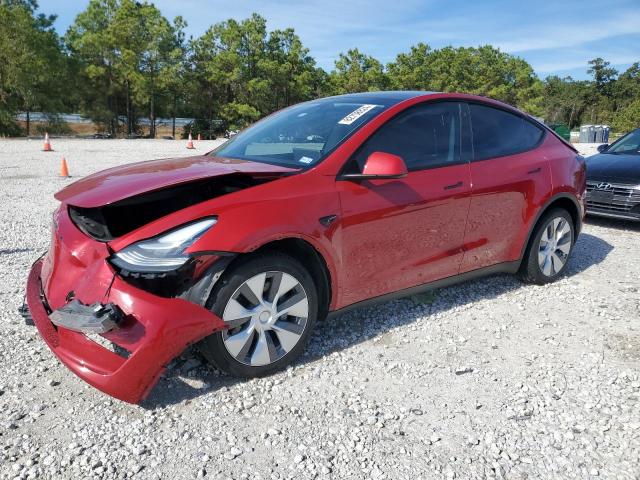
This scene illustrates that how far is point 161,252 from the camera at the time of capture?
2.51 metres

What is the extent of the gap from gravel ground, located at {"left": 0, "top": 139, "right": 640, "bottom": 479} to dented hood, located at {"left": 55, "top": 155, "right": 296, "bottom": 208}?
1.06m

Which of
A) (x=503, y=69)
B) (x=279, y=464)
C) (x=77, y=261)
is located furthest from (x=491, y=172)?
(x=503, y=69)

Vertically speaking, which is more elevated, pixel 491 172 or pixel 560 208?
pixel 491 172

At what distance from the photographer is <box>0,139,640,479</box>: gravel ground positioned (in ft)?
7.50

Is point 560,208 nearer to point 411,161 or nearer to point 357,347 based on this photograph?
point 411,161

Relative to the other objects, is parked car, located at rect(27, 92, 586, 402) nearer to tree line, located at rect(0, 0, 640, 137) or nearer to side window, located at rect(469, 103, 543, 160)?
side window, located at rect(469, 103, 543, 160)

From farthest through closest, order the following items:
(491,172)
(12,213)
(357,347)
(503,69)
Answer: (503,69)
(12,213)
(491,172)
(357,347)

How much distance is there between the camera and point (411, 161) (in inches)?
138

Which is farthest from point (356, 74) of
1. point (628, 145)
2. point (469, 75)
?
point (628, 145)

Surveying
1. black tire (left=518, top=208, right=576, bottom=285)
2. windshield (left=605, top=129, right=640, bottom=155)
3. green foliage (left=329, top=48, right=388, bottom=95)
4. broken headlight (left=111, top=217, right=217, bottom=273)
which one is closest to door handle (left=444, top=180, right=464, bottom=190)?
black tire (left=518, top=208, right=576, bottom=285)

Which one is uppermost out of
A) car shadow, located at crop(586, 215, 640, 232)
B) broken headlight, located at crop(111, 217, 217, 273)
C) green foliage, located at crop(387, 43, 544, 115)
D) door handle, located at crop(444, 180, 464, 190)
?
green foliage, located at crop(387, 43, 544, 115)

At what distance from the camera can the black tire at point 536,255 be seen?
14.6ft

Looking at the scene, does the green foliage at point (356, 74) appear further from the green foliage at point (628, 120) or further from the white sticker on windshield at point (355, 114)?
the white sticker on windshield at point (355, 114)

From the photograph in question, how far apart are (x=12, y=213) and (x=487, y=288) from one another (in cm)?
674
